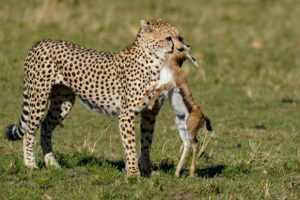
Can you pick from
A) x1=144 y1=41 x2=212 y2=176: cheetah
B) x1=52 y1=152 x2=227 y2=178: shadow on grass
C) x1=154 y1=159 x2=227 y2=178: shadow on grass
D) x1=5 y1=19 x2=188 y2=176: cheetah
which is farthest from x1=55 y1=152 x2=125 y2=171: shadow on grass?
x1=144 y1=41 x2=212 y2=176: cheetah

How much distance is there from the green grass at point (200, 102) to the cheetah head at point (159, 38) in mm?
1106

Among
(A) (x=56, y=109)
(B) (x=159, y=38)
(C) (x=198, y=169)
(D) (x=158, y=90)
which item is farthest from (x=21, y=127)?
(C) (x=198, y=169)

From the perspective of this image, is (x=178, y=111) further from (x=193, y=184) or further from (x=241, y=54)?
(x=241, y=54)

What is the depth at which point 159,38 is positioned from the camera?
8.04m

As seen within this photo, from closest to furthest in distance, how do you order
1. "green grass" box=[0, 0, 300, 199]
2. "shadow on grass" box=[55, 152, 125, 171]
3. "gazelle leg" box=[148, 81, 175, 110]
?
"green grass" box=[0, 0, 300, 199] < "gazelle leg" box=[148, 81, 175, 110] < "shadow on grass" box=[55, 152, 125, 171]

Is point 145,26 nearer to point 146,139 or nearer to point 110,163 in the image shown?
point 146,139

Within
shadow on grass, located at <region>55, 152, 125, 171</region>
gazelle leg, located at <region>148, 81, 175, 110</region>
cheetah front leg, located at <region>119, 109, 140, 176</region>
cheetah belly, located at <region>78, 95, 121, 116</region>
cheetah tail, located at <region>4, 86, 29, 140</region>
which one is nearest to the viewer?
gazelle leg, located at <region>148, 81, 175, 110</region>

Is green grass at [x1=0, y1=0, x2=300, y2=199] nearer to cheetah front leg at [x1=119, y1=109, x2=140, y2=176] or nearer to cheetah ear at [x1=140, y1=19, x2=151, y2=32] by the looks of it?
cheetah front leg at [x1=119, y1=109, x2=140, y2=176]

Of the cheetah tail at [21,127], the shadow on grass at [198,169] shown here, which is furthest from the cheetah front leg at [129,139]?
the cheetah tail at [21,127]

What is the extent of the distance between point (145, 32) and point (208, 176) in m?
1.44

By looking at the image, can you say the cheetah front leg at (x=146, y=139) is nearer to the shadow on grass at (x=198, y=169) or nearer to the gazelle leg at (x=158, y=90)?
the shadow on grass at (x=198, y=169)

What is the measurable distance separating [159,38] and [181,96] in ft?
1.83

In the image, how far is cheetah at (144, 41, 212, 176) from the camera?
7.89m

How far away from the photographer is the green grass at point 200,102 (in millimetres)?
7637
